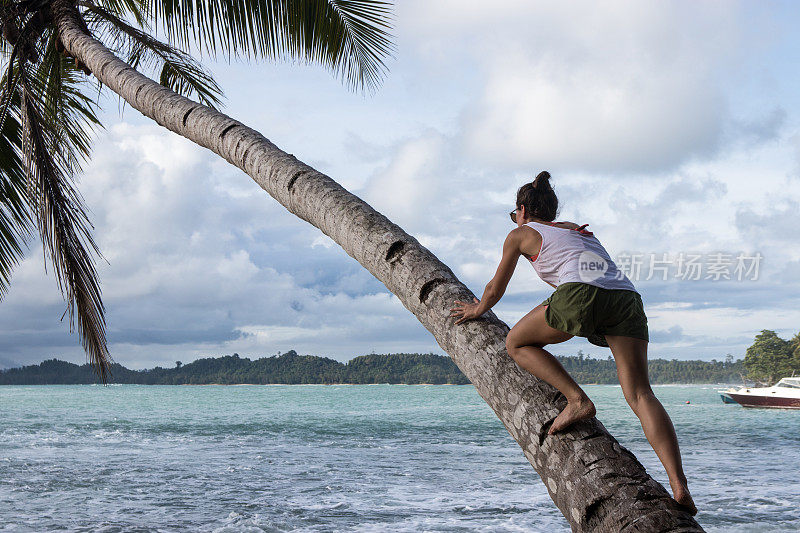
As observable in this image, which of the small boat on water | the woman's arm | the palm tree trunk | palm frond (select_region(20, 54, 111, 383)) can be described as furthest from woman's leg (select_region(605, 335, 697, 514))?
the small boat on water

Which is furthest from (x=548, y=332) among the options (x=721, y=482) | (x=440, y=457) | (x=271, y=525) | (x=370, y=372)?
(x=370, y=372)

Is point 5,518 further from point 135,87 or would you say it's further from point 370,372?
point 370,372

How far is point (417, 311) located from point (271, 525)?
A: 24.7 feet

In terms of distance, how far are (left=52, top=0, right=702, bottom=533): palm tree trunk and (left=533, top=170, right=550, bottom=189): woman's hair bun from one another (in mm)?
490

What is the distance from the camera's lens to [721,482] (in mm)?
12602

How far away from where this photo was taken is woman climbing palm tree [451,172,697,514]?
6.53 feet

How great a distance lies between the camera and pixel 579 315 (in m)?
2.08

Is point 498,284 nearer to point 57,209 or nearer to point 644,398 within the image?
point 644,398

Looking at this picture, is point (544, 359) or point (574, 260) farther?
point (574, 260)

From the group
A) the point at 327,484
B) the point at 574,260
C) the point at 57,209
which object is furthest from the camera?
the point at 327,484

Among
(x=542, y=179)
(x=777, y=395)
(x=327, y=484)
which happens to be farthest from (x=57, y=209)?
(x=777, y=395)

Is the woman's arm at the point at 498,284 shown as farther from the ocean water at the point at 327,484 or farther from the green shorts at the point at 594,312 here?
the ocean water at the point at 327,484

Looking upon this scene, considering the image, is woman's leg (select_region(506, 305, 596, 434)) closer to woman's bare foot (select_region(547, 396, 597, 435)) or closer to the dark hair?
woman's bare foot (select_region(547, 396, 597, 435))

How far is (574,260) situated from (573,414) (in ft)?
2.11
